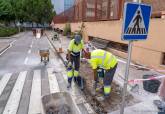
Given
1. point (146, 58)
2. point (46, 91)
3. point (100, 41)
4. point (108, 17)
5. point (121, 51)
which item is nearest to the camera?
point (46, 91)

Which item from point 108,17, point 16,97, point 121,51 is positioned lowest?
point 16,97

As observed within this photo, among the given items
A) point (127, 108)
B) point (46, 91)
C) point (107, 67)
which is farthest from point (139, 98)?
point (46, 91)

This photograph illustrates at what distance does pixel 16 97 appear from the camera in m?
6.39

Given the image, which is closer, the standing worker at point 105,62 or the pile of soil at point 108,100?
the standing worker at point 105,62

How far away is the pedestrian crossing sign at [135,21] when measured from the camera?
3.39 meters

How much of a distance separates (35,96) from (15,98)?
0.62 meters

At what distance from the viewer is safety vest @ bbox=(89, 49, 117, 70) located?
5207 millimetres

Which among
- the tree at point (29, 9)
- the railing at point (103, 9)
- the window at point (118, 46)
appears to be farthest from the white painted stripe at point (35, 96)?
the tree at point (29, 9)

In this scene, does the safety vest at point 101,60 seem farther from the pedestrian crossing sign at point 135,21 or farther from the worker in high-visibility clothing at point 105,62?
the pedestrian crossing sign at point 135,21

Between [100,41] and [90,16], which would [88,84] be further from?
[90,16]

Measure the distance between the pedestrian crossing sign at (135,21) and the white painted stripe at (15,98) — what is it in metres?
3.78

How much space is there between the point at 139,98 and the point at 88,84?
6.62ft

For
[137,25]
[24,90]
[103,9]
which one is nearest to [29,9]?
[103,9]

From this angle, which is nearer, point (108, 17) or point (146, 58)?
point (146, 58)
